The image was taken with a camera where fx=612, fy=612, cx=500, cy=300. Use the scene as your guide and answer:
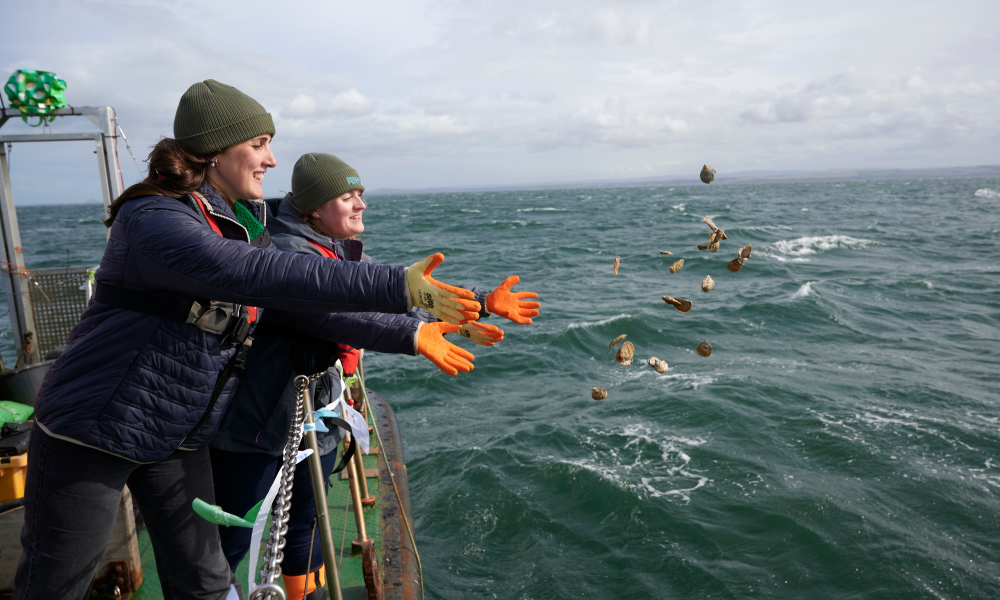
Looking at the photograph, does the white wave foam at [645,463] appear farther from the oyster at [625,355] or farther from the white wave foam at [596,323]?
the white wave foam at [596,323]

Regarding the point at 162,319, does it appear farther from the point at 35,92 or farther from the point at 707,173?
the point at 707,173

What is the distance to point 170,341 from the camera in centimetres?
154

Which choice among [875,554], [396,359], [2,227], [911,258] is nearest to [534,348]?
[396,359]

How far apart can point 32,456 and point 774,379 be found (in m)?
9.12

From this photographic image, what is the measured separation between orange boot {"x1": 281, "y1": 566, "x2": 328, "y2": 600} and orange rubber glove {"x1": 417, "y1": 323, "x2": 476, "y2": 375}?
110 centimetres

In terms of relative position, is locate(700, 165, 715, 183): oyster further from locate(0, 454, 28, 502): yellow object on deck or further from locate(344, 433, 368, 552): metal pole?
locate(0, 454, 28, 502): yellow object on deck

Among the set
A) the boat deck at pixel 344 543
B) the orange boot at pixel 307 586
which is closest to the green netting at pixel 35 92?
the boat deck at pixel 344 543

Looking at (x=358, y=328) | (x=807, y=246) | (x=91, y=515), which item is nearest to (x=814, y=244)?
(x=807, y=246)

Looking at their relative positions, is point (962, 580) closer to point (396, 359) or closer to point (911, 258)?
point (396, 359)

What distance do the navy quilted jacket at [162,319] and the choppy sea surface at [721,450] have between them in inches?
145

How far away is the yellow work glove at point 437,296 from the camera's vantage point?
1462mm

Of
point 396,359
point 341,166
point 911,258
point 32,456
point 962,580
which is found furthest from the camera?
point 911,258

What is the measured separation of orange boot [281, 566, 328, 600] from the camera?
2377 mm

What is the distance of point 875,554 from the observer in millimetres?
5043
